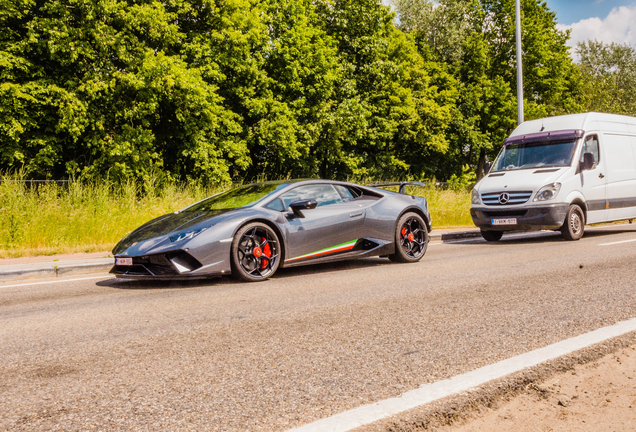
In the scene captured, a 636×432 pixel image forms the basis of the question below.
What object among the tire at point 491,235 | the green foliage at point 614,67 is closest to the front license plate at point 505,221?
the tire at point 491,235

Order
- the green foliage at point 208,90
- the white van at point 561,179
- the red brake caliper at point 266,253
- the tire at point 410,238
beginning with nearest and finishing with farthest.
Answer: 1. the red brake caliper at point 266,253
2. the tire at point 410,238
3. the white van at point 561,179
4. the green foliage at point 208,90

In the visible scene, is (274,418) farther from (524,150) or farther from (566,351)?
(524,150)

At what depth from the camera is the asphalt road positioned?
275 cm

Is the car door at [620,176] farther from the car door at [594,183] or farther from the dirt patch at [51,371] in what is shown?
the dirt patch at [51,371]

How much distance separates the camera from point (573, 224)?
11375 mm

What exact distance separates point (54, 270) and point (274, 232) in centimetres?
341

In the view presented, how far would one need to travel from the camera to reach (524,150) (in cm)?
1258

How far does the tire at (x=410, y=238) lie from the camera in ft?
27.9

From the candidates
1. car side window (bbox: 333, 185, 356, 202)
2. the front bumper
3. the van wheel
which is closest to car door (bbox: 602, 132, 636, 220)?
the van wheel

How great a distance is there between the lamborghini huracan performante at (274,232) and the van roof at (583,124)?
5427mm

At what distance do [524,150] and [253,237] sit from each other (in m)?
8.13

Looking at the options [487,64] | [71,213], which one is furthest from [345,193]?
[487,64]

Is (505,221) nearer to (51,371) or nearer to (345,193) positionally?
(345,193)

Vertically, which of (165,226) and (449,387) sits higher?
(165,226)
